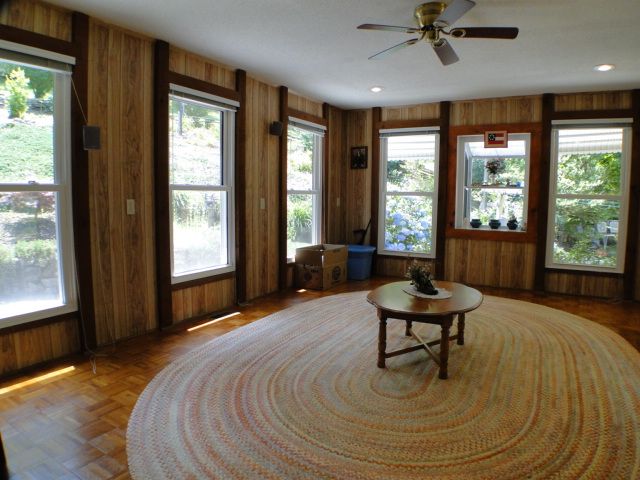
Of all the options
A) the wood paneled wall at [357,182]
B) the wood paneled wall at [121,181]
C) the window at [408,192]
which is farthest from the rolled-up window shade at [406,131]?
the wood paneled wall at [121,181]

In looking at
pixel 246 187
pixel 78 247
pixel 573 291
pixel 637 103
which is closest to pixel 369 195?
pixel 246 187

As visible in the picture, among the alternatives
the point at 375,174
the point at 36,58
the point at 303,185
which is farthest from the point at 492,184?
the point at 36,58

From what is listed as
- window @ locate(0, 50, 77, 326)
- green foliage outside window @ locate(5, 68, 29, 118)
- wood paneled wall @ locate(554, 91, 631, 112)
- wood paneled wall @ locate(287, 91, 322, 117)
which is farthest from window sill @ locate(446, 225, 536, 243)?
green foliage outside window @ locate(5, 68, 29, 118)

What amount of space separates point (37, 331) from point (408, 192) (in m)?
4.50

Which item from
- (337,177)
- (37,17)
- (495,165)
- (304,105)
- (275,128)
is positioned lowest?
(337,177)

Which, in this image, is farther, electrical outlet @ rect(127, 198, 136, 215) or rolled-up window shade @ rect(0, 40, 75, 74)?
electrical outlet @ rect(127, 198, 136, 215)

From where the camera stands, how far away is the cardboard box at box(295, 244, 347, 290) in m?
5.12

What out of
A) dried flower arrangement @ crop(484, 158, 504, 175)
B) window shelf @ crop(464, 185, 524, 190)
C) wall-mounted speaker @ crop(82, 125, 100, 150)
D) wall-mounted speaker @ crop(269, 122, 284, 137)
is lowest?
window shelf @ crop(464, 185, 524, 190)

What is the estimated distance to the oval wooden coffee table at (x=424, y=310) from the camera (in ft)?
8.55

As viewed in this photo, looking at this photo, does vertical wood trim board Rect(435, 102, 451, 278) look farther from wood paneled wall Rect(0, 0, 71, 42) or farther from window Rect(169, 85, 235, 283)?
wood paneled wall Rect(0, 0, 71, 42)

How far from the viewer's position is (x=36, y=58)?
8.77 feet

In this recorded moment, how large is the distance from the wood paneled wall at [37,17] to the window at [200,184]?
90 cm

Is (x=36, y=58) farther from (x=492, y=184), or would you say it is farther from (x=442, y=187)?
(x=492, y=184)

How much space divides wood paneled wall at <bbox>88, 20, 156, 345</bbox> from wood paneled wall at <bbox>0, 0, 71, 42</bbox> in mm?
200
